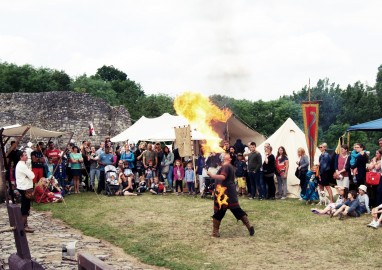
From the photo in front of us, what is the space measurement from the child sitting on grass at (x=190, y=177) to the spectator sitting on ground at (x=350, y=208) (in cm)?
578

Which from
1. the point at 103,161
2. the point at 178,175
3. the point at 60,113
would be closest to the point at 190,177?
the point at 178,175

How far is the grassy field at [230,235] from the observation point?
797 cm

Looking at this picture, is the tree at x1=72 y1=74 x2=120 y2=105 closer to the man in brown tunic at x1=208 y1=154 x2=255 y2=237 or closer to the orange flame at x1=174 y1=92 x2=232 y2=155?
the orange flame at x1=174 y1=92 x2=232 y2=155

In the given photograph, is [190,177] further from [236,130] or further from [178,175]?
[236,130]

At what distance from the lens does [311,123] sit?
44.4 ft

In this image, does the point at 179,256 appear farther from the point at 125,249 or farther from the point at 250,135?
the point at 250,135

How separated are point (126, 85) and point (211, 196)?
57.0 m

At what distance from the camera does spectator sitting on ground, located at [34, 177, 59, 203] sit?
579 inches

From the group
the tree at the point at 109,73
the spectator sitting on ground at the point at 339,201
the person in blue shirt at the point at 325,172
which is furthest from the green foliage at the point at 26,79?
the spectator sitting on ground at the point at 339,201

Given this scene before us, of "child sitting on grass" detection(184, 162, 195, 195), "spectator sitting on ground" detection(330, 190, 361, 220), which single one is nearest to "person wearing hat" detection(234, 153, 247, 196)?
"child sitting on grass" detection(184, 162, 195, 195)

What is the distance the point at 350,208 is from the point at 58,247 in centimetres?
593

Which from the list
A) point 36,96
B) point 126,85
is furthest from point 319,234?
point 126,85

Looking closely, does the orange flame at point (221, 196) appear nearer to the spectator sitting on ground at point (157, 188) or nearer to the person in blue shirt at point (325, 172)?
the person in blue shirt at point (325, 172)

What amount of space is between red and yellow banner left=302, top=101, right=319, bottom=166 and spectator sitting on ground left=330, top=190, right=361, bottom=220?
8.05ft
